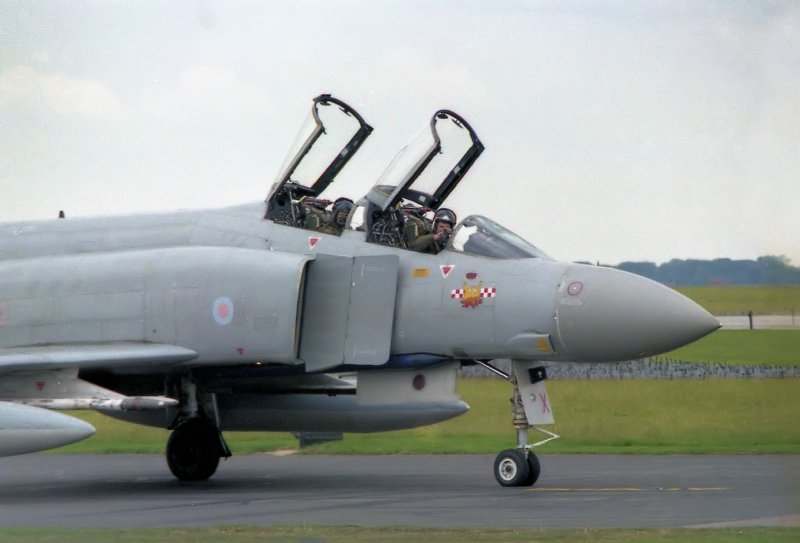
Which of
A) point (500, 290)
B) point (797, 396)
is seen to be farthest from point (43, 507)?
point (797, 396)

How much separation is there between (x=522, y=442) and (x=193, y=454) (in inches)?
180

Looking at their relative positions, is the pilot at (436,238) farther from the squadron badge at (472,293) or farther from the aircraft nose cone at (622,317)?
the aircraft nose cone at (622,317)

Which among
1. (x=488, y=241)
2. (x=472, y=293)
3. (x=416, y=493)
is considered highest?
(x=488, y=241)

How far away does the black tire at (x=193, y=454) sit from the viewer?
54.3 ft

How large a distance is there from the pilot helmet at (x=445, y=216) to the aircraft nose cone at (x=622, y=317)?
1.99 metres

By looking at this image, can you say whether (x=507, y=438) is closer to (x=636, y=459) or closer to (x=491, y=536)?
(x=636, y=459)

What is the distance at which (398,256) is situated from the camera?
15.1 meters

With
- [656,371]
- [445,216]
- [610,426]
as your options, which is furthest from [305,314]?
[656,371]

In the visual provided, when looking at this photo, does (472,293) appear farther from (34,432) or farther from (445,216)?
(34,432)

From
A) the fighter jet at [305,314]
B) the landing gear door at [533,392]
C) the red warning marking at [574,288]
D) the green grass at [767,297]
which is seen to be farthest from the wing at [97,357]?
the green grass at [767,297]

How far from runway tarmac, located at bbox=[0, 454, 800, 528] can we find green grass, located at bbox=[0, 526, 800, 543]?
0.52 m

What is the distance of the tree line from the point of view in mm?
9969

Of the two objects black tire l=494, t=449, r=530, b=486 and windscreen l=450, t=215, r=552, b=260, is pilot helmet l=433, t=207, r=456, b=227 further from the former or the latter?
black tire l=494, t=449, r=530, b=486

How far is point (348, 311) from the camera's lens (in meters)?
15.0
